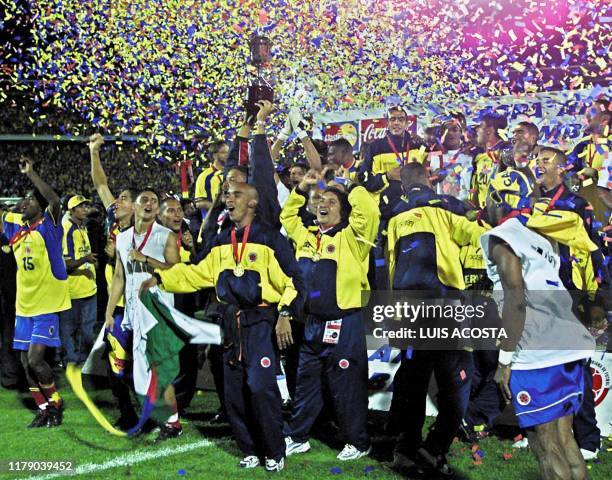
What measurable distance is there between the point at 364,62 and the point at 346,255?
478cm

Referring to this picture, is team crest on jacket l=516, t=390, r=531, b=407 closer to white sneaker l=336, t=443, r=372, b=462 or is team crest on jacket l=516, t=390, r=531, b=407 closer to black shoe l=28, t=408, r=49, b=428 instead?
white sneaker l=336, t=443, r=372, b=462

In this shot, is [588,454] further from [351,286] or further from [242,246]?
[242,246]

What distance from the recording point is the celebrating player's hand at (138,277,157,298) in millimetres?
5887

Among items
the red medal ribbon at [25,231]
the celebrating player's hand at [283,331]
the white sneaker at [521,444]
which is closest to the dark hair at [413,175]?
the celebrating player's hand at [283,331]

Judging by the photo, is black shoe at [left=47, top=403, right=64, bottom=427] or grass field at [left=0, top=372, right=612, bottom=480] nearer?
grass field at [left=0, top=372, right=612, bottom=480]

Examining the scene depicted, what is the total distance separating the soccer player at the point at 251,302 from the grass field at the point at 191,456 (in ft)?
1.04

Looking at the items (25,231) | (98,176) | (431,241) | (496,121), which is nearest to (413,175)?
(431,241)

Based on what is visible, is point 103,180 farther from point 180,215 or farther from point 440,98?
point 440,98

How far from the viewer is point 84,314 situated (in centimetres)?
985

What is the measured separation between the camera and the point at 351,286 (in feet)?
19.1

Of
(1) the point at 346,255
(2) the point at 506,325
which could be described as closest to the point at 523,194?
(2) the point at 506,325

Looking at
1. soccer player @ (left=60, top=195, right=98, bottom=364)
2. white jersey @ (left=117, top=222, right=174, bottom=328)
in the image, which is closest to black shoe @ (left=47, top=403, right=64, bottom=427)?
white jersey @ (left=117, top=222, right=174, bottom=328)

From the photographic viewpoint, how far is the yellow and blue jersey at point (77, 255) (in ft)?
32.1

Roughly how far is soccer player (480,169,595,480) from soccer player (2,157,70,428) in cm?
447
